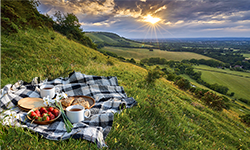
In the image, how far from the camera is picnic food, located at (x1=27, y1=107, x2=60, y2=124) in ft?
7.64

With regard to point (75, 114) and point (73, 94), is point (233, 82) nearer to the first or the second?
point (73, 94)

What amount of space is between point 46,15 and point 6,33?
15.4 metres

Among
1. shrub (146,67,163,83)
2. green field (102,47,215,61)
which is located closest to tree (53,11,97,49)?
shrub (146,67,163,83)

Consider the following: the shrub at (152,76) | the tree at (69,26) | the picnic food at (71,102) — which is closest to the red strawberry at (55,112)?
the picnic food at (71,102)

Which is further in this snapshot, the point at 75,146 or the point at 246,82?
the point at 246,82

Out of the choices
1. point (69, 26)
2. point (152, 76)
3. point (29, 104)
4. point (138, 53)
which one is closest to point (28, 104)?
point (29, 104)

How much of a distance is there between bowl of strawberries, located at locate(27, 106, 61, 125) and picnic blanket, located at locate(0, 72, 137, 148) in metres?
0.09

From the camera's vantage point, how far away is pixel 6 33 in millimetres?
8492

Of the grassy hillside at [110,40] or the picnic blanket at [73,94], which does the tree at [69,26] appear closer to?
the picnic blanket at [73,94]

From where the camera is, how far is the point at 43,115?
93.6 inches

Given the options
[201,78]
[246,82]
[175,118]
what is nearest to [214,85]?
[201,78]

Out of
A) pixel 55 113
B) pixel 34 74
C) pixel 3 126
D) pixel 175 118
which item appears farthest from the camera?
pixel 34 74

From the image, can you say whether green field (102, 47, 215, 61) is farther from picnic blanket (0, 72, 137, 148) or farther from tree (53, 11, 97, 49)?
picnic blanket (0, 72, 137, 148)

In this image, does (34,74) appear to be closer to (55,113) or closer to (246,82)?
(55,113)
